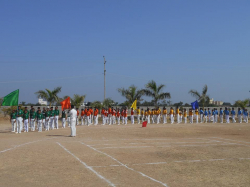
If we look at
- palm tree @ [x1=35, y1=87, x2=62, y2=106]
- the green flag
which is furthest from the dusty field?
palm tree @ [x1=35, y1=87, x2=62, y2=106]

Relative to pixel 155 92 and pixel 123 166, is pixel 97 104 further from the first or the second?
pixel 123 166

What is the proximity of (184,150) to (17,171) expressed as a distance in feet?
Answer: 24.4

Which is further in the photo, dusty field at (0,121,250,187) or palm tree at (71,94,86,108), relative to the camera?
palm tree at (71,94,86,108)

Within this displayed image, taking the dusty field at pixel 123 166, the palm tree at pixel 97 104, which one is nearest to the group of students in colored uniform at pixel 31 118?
the dusty field at pixel 123 166

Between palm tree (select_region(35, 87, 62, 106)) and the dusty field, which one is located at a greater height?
palm tree (select_region(35, 87, 62, 106))

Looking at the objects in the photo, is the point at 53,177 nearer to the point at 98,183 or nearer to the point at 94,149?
the point at 98,183

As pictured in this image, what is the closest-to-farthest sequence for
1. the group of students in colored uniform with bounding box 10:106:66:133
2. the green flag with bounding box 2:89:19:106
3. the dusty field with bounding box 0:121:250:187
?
the dusty field with bounding box 0:121:250:187
the group of students in colored uniform with bounding box 10:106:66:133
the green flag with bounding box 2:89:19:106

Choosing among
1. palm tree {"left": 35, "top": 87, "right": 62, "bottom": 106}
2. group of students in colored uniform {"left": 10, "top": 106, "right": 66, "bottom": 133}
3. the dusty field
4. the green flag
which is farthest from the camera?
palm tree {"left": 35, "top": 87, "right": 62, "bottom": 106}

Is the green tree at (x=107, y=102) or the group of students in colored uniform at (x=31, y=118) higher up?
the green tree at (x=107, y=102)

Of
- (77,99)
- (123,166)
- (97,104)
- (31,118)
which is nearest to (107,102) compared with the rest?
(97,104)

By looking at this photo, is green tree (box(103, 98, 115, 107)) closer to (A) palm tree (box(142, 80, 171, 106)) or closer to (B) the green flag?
(A) palm tree (box(142, 80, 171, 106))

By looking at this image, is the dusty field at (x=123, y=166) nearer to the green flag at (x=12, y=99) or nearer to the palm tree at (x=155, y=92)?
the green flag at (x=12, y=99)

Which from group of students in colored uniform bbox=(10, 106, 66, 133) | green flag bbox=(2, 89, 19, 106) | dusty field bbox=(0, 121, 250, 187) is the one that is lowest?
dusty field bbox=(0, 121, 250, 187)

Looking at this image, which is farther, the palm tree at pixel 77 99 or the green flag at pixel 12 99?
the palm tree at pixel 77 99
